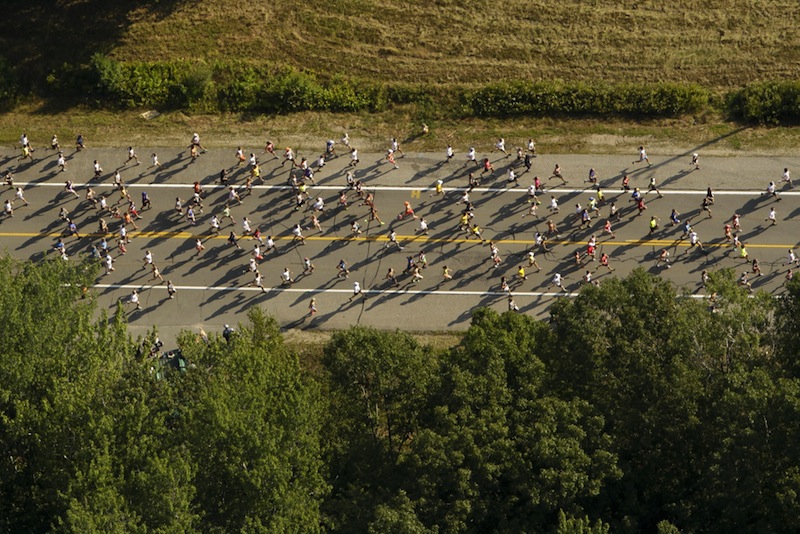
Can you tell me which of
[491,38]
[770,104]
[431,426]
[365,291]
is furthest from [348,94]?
[431,426]

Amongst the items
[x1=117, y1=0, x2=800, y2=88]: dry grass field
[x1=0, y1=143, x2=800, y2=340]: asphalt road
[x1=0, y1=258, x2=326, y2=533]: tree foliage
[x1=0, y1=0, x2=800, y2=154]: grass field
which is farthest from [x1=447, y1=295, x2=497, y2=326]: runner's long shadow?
[x1=117, y1=0, x2=800, y2=88]: dry grass field

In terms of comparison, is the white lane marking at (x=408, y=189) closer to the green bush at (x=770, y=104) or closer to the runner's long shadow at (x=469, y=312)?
the green bush at (x=770, y=104)

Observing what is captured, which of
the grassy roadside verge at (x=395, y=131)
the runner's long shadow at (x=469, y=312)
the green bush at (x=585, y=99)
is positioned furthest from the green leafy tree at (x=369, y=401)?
the green bush at (x=585, y=99)

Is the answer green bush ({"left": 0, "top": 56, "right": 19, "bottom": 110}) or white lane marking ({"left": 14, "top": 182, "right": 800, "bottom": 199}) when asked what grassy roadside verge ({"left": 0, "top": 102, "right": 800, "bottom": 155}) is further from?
white lane marking ({"left": 14, "top": 182, "right": 800, "bottom": 199})

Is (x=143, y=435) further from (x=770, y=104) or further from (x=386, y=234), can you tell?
(x=770, y=104)

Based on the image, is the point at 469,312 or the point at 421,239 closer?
the point at 469,312
